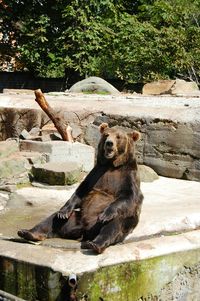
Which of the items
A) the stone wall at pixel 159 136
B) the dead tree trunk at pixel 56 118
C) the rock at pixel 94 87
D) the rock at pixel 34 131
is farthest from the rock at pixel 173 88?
the dead tree trunk at pixel 56 118

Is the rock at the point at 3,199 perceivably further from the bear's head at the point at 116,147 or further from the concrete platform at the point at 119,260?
the bear's head at the point at 116,147

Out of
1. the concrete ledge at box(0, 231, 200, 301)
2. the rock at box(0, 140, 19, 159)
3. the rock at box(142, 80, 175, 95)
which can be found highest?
the rock at box(142, 80, 175, 95)

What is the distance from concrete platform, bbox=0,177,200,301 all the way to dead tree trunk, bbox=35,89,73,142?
271 centimetres

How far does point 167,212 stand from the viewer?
5508 mm

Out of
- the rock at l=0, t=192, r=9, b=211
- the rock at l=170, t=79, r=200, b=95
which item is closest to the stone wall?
the rock at l=0, t=192, r=9, b=211

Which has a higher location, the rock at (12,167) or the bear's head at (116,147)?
the bear's head at (116,147)

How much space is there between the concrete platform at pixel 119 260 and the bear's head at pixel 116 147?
590 mm

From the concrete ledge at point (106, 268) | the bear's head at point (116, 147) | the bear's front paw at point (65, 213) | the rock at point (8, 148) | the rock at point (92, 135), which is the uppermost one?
the bear's head at point (116, 147)

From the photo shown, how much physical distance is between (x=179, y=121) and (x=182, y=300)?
Result: 3.18m

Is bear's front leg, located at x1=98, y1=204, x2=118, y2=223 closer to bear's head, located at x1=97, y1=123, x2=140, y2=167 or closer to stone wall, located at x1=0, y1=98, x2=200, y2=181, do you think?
bear's head, located at x1=97, y1=123, x2=140, y2=167

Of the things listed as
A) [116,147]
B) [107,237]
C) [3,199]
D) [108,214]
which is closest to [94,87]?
[3,199]

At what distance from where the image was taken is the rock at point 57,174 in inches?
264

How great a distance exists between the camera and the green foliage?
52.3 feet

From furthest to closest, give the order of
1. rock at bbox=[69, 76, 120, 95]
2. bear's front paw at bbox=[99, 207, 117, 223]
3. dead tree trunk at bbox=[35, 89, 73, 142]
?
1. rock at bbox=[69, 76, 120, 95]
2. dead tree trunk at bbox=[35, 89, 73, 142]
3. bear's front paw at bbox=[99, 207, 117, 223]
